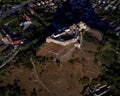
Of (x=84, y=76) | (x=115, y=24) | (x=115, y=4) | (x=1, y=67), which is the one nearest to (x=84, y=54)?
(x=84, y=76)

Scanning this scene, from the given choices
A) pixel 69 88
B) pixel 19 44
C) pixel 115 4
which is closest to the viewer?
pixel 69 88

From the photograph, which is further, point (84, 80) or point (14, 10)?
point (14, 10)

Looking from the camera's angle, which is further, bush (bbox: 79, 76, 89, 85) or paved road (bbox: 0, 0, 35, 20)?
paved road (bbox: 0, 0, 35, 20)

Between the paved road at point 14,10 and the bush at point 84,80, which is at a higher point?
the bush at point 84,80

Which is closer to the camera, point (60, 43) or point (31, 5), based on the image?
point (60, 43)

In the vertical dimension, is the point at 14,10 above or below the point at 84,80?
below

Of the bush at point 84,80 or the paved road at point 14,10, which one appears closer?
the bush at point 84,80

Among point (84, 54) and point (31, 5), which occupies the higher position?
point (84, 54)

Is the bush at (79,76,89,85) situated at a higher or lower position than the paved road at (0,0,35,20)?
higher

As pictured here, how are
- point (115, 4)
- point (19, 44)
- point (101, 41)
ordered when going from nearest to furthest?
1. point (101, 41)
2. point (19, 44)
3. point (115, 4)

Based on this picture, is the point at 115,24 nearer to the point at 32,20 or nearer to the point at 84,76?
the point at 32,20
